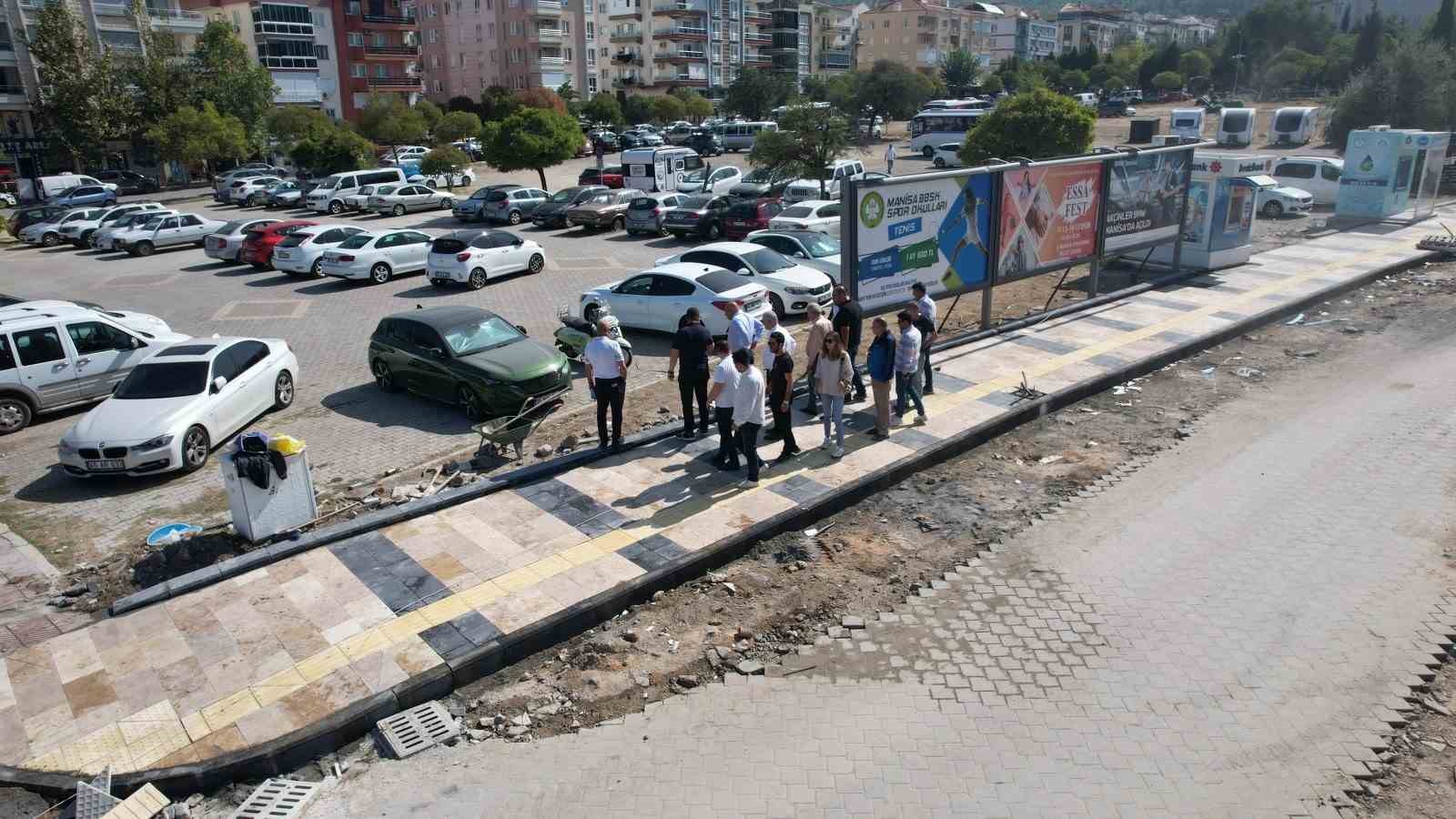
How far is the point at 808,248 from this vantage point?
20.6m

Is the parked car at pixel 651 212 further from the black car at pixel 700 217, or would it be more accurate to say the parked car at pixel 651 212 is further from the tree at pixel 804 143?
the tree at pixel 804 143

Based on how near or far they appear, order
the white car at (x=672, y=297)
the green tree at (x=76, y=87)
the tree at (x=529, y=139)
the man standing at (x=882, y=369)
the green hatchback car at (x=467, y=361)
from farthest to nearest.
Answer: the green tree at (x=76, y=87) → the tree at (x=529, y=139) → the white car at (x=672, y=297) → the green hatchback car at (x=467, y=361) → the man standing at (x=882, y=369)

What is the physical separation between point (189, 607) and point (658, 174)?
33.5 metres

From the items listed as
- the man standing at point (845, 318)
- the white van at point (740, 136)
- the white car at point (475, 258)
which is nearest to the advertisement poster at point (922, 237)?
the man standing at point (845, 318)

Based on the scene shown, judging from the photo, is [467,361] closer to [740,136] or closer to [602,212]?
[602,212]

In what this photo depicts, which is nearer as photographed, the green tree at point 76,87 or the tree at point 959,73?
the green tree at point 76,87

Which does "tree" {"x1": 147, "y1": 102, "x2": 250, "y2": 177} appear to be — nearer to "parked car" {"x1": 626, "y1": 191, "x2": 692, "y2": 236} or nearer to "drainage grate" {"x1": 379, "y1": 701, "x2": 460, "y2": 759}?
"parked car" {"x1": 626, "y1": 191, "x2": 692, "y2": 236}

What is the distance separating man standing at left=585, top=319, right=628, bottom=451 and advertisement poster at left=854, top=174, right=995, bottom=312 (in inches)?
169

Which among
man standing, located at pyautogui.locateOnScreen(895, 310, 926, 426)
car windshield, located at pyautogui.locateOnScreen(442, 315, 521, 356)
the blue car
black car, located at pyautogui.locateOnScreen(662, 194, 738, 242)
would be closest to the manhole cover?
man standing, located at pyautogui.locateOnScreen(895, 310, 926, 426)

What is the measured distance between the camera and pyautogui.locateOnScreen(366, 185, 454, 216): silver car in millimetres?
39188

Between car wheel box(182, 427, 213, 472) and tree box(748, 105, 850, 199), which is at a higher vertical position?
tree box(748, 105, 850, 199)

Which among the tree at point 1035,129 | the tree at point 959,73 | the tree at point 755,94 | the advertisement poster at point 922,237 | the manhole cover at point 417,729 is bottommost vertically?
the manhole cover at point 417,729

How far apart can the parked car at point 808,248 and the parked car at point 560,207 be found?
549 inches

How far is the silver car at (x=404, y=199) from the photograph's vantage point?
129ft
